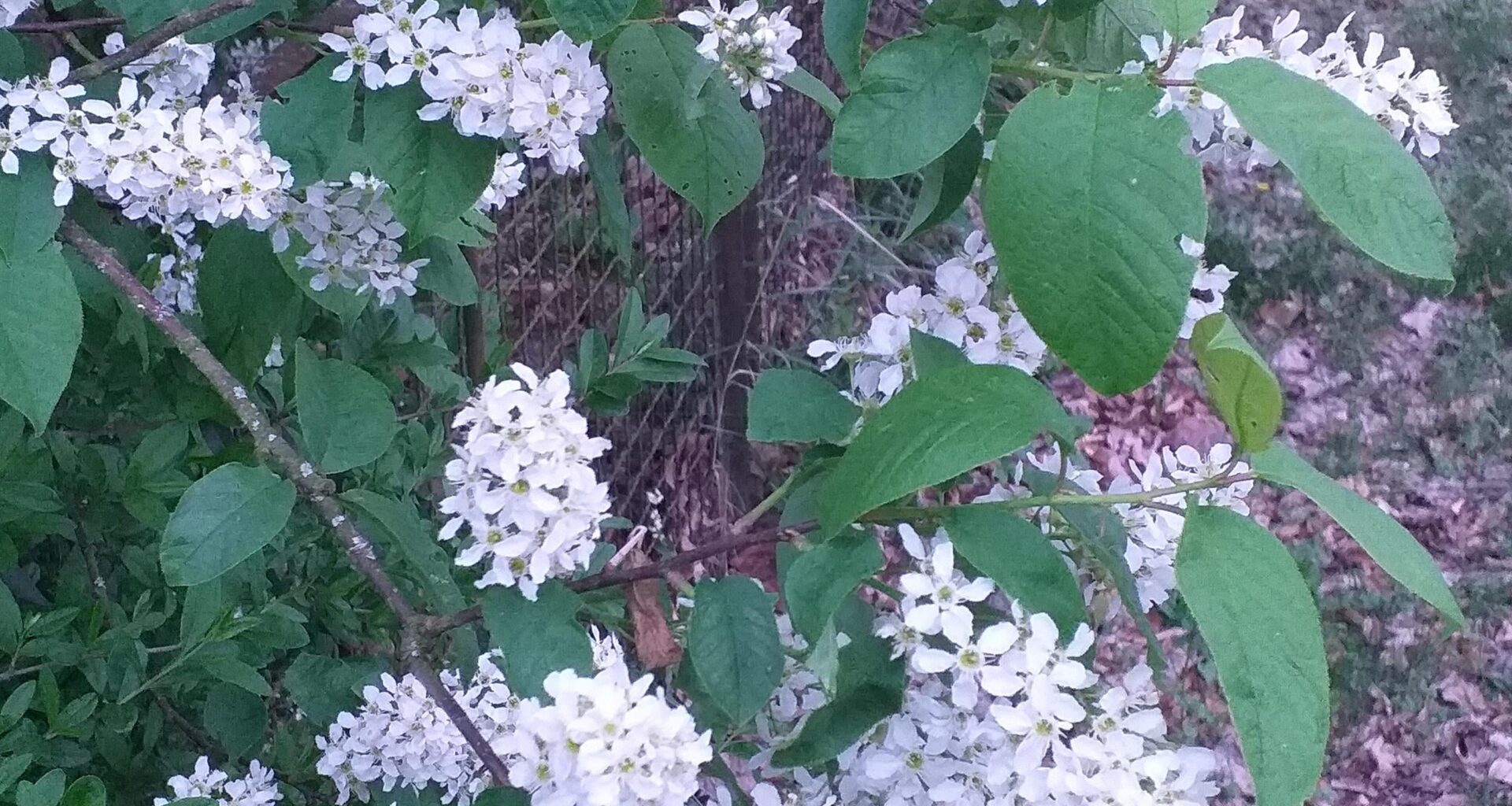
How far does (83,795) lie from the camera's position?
3.14 ft

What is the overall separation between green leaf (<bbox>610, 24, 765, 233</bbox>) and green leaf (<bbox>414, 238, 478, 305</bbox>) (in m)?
0.29

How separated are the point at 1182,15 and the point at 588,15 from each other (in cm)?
34

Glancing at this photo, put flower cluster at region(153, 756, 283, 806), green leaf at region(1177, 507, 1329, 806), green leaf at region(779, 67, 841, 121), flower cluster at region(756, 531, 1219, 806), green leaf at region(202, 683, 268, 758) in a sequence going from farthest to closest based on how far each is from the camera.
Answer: green leaf at region(202, 683, 268, 758) < flower cluster at region(153, 756, 283, 806) < green leaf at region(779, 67, 841, 121) < flower cluster at region(756, 531, 1219, 806) < green leaf at region(1177, 507, 1329, 806)

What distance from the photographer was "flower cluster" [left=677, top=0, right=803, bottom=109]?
911 millimetres

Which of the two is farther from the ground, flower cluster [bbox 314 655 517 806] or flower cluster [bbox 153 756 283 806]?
flower cluster [bbox 314 655 517 806]

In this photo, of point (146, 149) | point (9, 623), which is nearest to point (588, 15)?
point (146, 149)

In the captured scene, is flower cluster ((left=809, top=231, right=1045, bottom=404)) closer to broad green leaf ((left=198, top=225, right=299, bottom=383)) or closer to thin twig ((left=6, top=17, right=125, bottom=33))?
broad green leaf ((left=198, top=225, right=299, bottom=383))

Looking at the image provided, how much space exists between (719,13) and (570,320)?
1.67 metres

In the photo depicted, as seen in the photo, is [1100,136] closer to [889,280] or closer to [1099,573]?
[1099,573]

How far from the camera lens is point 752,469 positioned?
3227mm

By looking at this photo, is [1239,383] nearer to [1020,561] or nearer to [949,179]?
[1020,561]

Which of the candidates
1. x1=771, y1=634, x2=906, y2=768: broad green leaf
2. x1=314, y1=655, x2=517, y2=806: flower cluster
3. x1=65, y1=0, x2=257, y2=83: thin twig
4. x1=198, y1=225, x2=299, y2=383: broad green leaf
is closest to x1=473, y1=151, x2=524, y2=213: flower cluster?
x1=198, y1=225, x2=299, y2=383: broad green leaf

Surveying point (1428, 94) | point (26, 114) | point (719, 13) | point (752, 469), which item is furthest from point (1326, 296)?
point (26, 114)

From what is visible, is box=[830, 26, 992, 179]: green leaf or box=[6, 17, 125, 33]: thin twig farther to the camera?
box=[6, 17, 125, 33]: thin twig
